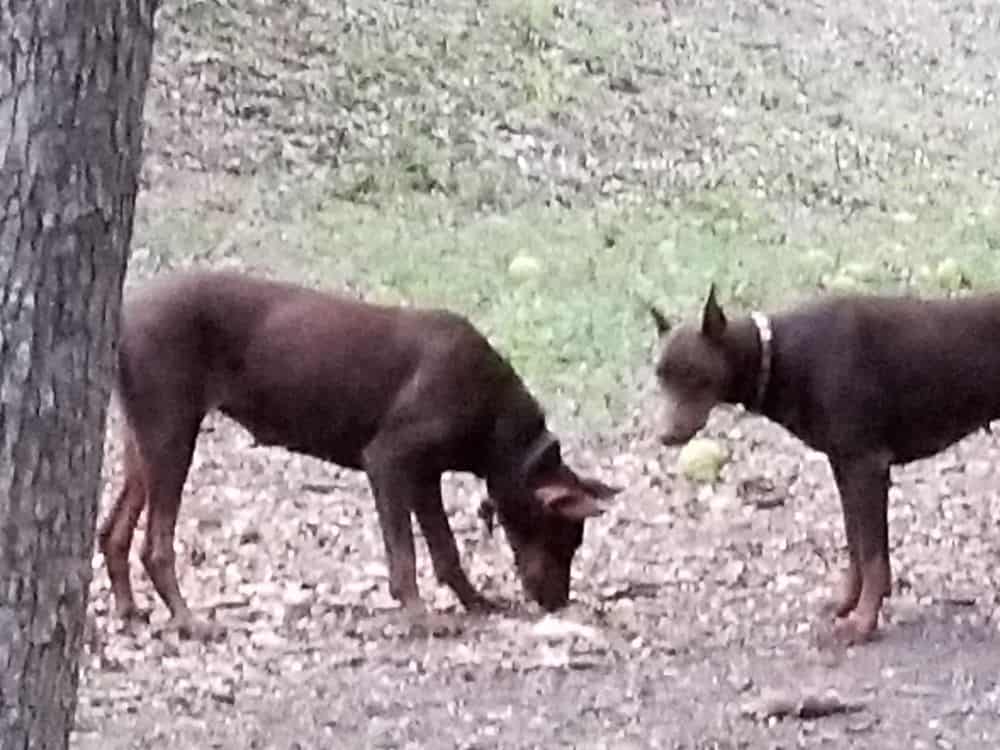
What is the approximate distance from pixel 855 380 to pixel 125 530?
101 inches

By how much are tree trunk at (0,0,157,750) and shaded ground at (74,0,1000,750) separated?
222cm

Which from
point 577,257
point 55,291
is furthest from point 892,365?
point 577,257

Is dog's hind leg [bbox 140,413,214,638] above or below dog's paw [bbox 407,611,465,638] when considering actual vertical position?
above

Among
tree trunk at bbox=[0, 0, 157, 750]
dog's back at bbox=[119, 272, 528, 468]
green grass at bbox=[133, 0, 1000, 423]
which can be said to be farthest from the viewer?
green grass at bbox=[133, 0, 1000, 423]

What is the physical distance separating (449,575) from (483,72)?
11.5 m

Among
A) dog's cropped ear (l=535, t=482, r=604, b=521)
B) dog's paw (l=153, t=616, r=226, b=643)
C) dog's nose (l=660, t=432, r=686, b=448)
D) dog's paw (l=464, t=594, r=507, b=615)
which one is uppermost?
dog's nose (l=660, t=432, r=686, b=448)

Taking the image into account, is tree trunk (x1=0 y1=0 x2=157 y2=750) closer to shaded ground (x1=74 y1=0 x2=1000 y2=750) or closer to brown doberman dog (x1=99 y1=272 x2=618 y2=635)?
shaded ground (x1=74 y1=0 x2=1000 y2=750)

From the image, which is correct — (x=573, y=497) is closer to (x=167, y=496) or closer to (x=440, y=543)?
(x=440, y=543)

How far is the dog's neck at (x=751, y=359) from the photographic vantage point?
764 centimetres

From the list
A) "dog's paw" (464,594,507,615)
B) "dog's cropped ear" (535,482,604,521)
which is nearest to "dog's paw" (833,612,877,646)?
"dog's cropped ear" (535,482,604,521)

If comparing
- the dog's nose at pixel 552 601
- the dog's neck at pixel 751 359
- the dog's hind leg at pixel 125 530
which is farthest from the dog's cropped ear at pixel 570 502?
the dog's hind leg at pixel 125 530

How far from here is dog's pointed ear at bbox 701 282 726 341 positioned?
7.54 m

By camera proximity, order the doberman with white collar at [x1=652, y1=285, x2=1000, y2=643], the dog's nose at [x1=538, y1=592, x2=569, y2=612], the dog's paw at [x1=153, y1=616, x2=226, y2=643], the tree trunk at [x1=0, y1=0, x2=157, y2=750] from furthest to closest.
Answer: the dog's nose at [x1=538, y1=592, x2=569, y2=612] → the dog's paw at [x1=153, y1=616, x2=226, y2=643] → the doberman with white collar at [x1=652, y1=285, x2=1000, y2=643] → the tree trunk at [x1=0, y1=0, x2=157, y2=750]

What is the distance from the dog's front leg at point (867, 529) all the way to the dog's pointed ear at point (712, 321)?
0.60m
